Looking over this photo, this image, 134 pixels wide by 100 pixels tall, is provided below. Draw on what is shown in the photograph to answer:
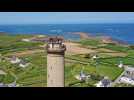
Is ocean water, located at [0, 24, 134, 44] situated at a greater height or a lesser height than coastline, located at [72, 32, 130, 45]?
greater

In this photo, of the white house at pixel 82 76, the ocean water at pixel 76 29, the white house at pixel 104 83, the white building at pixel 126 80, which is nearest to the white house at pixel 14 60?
the ocean water at pixel 76 29

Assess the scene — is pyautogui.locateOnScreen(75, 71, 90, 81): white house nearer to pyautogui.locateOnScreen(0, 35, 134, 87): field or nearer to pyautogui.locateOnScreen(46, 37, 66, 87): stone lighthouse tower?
pyautogui.locateOnScreen(0, 35, 134, 87): field

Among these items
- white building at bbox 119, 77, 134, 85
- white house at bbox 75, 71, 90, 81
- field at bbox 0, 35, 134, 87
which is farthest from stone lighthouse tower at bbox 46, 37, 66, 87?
white building at bbox 119, 77, 134, 85
